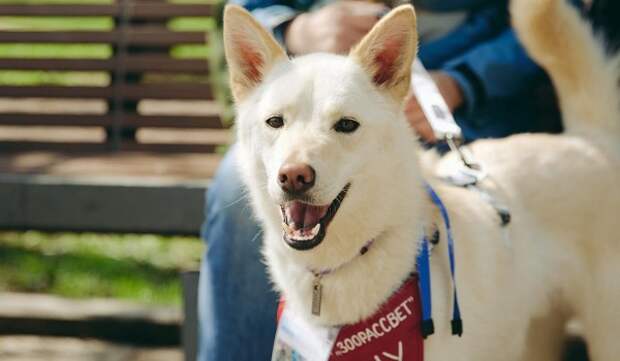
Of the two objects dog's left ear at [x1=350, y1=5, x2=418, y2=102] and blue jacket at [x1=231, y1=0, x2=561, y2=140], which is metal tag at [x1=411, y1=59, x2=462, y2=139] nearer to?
dog's left ear at [x1=350, y1=5, x2=418, y2=102]

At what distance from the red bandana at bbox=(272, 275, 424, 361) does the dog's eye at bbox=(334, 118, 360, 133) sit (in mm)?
375

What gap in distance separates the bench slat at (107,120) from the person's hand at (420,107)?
1584 mm

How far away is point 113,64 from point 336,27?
1.94 metres

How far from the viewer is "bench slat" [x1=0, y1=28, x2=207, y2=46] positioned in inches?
160

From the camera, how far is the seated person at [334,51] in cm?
242

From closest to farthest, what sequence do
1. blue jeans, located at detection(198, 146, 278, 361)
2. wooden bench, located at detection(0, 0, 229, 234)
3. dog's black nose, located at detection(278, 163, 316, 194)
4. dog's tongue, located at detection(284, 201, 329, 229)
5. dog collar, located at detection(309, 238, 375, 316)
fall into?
dog's black nose, located at detection(278, 163, 316, 194), dog's tongue, located at detection(284, 201, 329, 229), dog collar, located at detection(309, 238, 375, 316), blue jeans, located at detection(198, 146, 278, 361), wooden bench, located at detection(0, 0, 229, 234)

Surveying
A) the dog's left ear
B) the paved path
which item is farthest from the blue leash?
the paved path

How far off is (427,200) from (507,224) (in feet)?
0.87

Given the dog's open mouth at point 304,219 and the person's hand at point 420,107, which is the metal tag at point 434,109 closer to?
the person's hand at point 420,107

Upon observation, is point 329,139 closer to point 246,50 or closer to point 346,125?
point 346,125

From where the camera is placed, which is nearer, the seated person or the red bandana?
the red bandana

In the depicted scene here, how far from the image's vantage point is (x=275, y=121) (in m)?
2.00

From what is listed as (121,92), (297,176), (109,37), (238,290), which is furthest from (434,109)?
(109,37)

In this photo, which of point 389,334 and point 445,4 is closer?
point 389,334
